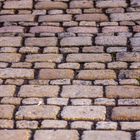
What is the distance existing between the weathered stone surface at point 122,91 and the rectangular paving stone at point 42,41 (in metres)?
1.23

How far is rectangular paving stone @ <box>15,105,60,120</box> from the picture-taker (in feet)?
12.2

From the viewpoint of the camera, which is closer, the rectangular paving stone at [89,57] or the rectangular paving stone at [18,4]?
the rectangular paving stone at [89,57]

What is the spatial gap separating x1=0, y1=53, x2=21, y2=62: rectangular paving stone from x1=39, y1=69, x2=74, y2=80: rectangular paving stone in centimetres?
44

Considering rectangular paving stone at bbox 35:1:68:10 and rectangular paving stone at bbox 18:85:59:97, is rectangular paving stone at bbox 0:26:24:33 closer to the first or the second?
rectangular paving stone at bbox 35:1:68:10

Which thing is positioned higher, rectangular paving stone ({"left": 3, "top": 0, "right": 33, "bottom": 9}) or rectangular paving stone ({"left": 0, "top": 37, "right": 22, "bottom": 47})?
rectangular paving stone ({"left": 3, "top": 0, "right": 33, "bottom": 9})

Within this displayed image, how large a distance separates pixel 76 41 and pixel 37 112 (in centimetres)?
153

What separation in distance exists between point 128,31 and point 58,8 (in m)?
1.19

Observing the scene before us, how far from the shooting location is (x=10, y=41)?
5.19 meters

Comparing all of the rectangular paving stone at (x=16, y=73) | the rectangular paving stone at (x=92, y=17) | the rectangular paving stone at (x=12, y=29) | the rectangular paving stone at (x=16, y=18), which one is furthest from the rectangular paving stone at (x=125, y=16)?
the rectangular paving stone at (x=16, y=73)

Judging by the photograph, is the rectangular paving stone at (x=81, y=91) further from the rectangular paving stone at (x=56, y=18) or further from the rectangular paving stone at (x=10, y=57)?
the rectangular paving stone at (x=56, y=18)

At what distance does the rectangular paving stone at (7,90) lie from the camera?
4105 millimetres

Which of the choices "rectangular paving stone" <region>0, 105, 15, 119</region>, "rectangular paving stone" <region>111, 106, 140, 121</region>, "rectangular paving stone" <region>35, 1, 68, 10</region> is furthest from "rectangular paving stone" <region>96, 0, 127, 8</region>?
"rectangular paving stone" <region>0, 105, 15, 119</region>

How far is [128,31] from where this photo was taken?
17.4 feet

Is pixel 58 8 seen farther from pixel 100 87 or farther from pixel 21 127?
pixel 21 127
